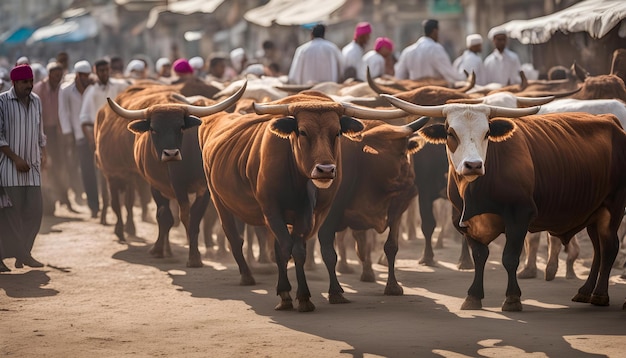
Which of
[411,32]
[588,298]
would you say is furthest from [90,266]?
[411,32]

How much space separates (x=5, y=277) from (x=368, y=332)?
4255 mm

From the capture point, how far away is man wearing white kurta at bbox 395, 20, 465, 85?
15641 millimetres

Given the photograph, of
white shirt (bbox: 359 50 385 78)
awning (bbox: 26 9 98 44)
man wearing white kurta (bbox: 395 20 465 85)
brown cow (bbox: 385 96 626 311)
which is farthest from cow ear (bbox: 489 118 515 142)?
awning (bbox: 26 9 98 44)

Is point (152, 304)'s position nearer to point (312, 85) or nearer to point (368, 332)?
point (368, 332)

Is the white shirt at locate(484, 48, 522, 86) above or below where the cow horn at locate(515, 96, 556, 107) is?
above

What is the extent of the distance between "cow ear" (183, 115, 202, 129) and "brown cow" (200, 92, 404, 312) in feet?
4.14

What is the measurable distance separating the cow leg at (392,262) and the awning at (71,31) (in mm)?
35529

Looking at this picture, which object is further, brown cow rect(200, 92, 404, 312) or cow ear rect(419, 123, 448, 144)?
cow ear rect(419, 123, 448, 144)

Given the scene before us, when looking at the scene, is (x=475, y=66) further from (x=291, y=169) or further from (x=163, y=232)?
(x=291, y=169)

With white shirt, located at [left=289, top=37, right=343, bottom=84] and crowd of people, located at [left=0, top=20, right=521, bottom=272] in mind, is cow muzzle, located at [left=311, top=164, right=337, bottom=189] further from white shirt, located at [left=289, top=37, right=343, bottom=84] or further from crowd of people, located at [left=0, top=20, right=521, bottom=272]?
white shirt, located at [left=289, top=37, right=343, bottom=84]

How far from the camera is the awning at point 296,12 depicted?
2733 cm

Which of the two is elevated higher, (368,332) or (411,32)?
(411,32)

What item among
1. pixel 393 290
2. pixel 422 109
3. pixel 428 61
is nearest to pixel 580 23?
pixel 428 61

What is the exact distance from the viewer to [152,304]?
9984mm
